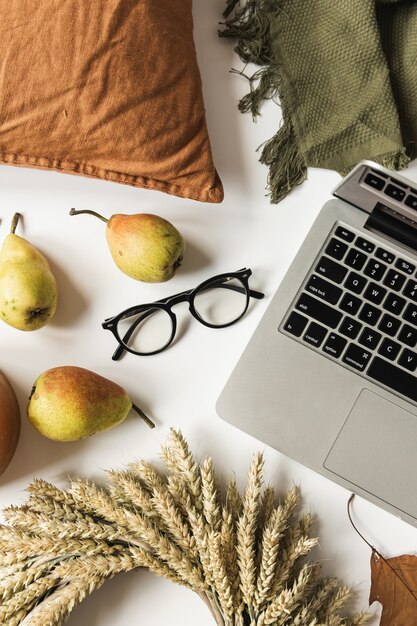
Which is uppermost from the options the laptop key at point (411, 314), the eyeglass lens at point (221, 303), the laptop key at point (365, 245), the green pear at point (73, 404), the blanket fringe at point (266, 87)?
the blanket fringe at point (266, 87)

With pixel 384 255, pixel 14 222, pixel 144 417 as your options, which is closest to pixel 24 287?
pixel 14 222

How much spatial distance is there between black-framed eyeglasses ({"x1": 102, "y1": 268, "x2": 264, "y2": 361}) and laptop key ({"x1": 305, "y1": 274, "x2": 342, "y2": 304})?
0.24ft

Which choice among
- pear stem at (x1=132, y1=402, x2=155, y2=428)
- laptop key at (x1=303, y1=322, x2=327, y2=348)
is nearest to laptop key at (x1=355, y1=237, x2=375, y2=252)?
laptop key at (x1=303, y1=322, x2=327, y2=348)

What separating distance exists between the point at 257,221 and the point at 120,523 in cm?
40

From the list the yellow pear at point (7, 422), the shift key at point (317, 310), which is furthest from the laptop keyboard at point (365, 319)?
the yellow pear at point (7, 422)

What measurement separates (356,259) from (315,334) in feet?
0.34

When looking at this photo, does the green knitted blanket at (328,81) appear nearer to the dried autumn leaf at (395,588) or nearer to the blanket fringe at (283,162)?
the blanket fringe at (283,162)

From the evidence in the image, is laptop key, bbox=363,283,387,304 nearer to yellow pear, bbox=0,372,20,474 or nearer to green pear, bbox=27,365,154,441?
green pear, bbox=27,365,154,441

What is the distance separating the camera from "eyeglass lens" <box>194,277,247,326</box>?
73 centimetres

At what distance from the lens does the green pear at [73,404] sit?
658mm

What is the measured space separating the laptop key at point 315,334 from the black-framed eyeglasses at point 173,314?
84mm

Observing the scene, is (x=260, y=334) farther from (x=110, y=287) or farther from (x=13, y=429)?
(x=13, y=429)

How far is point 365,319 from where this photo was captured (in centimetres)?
67

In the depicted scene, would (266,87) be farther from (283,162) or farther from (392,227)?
(392,227)
